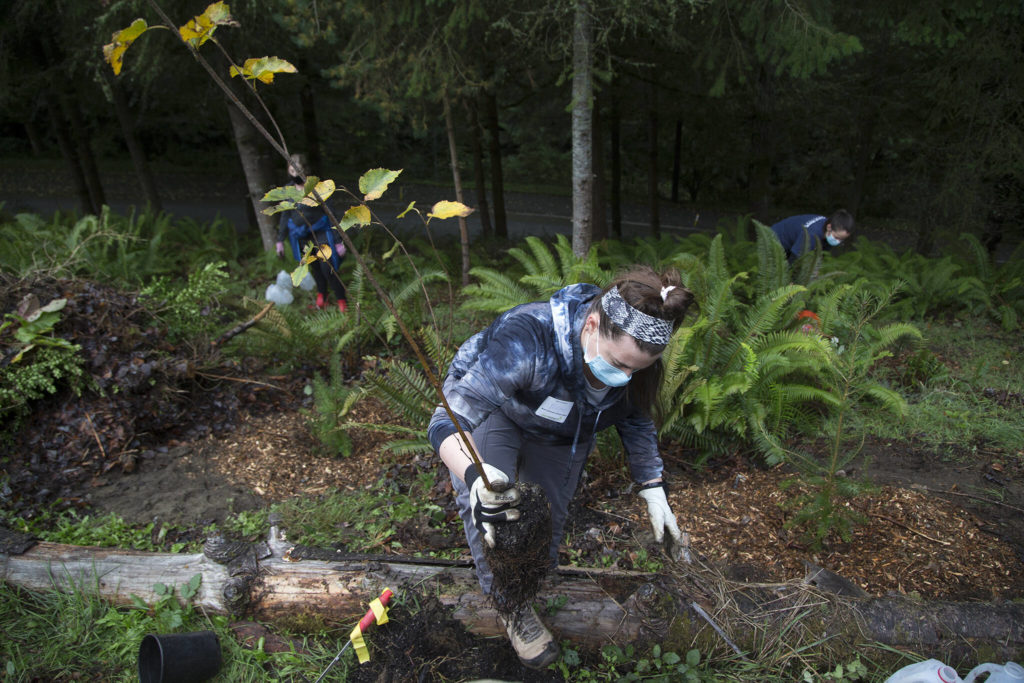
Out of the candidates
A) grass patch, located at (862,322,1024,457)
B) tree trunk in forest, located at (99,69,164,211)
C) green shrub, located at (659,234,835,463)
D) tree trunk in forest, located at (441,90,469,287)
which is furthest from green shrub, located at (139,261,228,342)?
tree trunk in forest, located at (99,69,164,211)

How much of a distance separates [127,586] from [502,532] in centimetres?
193

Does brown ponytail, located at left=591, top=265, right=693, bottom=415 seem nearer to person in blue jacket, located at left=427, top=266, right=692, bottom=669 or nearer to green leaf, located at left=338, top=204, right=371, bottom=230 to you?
person in blue jacket, located at left=427, top=266, right=692, bottom=669

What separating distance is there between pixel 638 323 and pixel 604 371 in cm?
23

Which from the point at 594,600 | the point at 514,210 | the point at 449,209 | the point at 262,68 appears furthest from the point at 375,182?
the point at 514,210

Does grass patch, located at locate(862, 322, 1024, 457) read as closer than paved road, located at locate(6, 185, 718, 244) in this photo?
Yes

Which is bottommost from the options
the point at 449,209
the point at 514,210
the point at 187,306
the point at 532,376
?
the point at 514,210

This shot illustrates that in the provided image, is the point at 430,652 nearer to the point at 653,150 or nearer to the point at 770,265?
the point at 770,265

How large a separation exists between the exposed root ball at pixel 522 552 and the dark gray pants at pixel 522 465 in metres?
0.17

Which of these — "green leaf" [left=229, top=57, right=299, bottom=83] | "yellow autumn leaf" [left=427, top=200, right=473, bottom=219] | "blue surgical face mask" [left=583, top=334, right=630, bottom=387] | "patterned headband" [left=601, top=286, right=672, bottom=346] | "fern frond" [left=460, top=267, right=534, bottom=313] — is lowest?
"fern frond" [left=460, top=267, right=534, bottom=313]

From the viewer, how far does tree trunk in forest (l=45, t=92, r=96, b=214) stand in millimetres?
9734

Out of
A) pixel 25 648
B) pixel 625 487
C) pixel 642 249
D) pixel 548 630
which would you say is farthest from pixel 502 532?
pixel 642 249

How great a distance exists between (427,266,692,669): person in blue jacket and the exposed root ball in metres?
0.06

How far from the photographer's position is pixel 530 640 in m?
2.41

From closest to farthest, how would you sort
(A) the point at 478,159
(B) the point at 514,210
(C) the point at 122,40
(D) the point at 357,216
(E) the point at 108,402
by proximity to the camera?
(C) the point at 122,40 → (D) the point at 357,216 → (E) the point at 108,402 → (A) the point at 478,159 → (B) the point at 514,210
